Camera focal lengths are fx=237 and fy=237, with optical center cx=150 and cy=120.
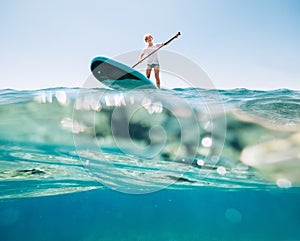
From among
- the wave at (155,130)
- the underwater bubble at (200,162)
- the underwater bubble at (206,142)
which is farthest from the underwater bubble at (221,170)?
the underwater bubble at (206,142)

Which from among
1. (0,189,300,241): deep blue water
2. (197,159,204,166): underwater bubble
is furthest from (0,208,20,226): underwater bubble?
(197,159,204,166): underwater bubble

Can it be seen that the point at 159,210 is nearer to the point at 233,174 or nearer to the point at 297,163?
the point at 233,174

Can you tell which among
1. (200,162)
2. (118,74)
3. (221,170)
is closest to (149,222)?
(221,170)

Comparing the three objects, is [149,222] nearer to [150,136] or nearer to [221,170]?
Result: [221,170]

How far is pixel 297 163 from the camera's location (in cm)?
1149

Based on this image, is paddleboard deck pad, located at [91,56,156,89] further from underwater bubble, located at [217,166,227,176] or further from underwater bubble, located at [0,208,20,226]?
underwater bubble, located at [0,208,20,226]

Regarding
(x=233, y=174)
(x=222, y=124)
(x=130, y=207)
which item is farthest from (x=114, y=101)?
(x=130, y=207)

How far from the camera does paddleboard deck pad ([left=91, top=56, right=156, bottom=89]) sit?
729 centimetres

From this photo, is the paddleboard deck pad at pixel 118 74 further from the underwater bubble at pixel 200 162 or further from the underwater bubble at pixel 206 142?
the underwater bubble at pixel 200 162

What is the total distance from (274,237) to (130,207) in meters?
33.8

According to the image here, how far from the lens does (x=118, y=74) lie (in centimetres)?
760

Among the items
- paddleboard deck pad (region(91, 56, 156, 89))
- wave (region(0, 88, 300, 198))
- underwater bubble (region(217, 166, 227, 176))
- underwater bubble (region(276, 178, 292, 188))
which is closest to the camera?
paddleboard deck pad (region(91, 56, 156, 89))

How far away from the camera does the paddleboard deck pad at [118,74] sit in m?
7.29

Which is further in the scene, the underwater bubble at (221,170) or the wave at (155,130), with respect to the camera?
the underwater bubble at (221,170)
